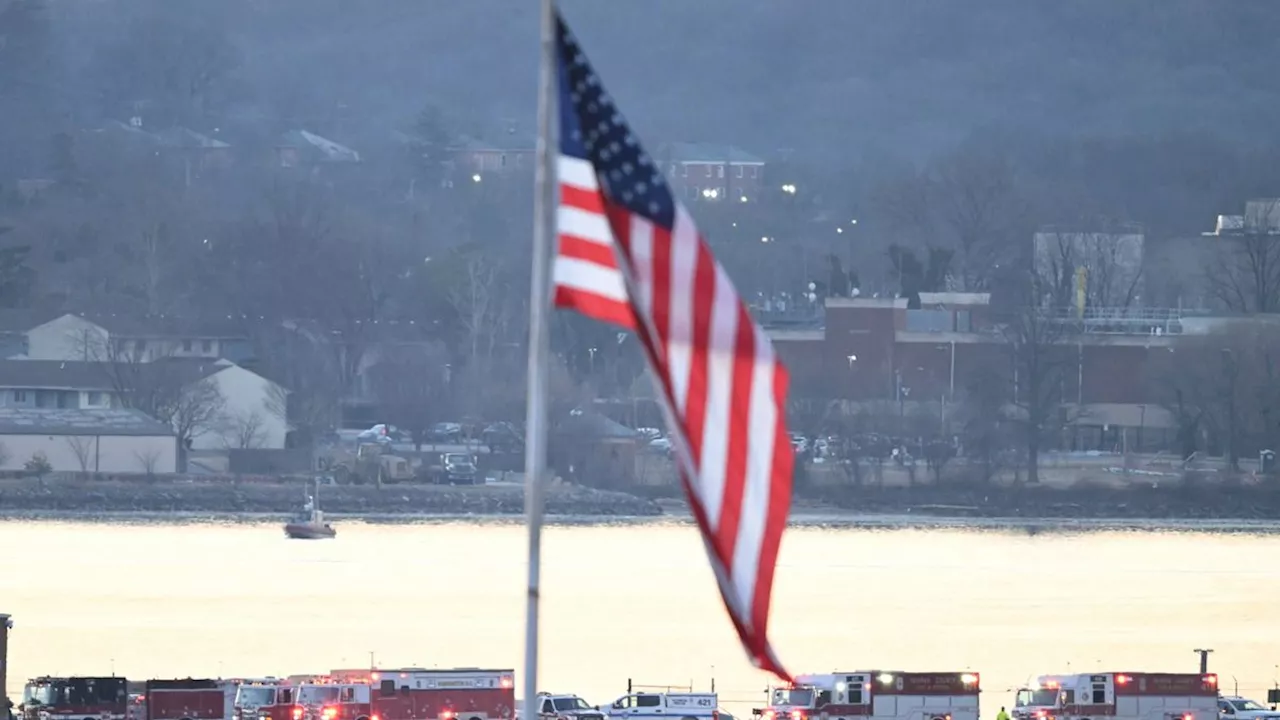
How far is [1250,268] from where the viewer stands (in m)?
103

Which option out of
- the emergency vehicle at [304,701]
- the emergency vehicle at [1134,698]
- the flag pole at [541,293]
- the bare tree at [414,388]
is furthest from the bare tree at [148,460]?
the flag pole at [541,293]

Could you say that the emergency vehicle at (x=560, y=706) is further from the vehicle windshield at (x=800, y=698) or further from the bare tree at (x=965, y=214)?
the bare tree at (x=965, y=214)

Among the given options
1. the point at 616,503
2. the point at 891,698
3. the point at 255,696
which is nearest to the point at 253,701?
the point at 255,696

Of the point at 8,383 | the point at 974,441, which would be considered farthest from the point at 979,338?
the point at 8,383

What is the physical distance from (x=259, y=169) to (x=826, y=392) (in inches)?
2834

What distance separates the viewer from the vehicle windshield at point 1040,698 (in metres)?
32.1

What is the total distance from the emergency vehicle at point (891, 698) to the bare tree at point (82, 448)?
1975 inches

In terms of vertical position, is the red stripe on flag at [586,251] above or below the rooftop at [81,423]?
below

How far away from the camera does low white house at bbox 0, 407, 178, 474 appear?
7938 centimetres

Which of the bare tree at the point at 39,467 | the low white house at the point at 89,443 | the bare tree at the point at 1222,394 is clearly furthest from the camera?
the bare tree at the point at 1222,394

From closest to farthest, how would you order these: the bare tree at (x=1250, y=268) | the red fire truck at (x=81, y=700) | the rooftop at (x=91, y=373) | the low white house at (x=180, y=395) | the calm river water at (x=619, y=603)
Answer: the red fire truck at (x=81, y=700)
the calm river water at (x=619, y=603)
the low white house at (x=180, y=395)
the rooftop at (x=91, y=373)
the bare tree at (x=1250, y=268)

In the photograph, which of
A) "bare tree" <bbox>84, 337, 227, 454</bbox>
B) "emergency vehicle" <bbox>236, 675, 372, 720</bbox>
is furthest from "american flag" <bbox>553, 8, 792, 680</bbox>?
"bare tree" <bbox>84, 337, 227, 454</bbox>

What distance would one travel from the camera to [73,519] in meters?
75.6

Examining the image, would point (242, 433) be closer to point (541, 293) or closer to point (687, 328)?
point (541, 293)
